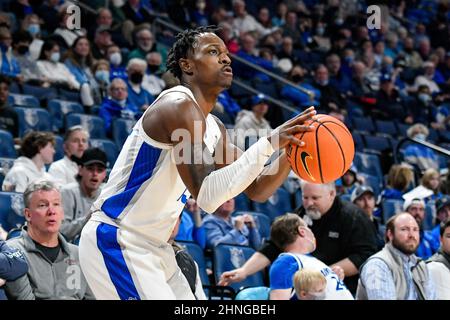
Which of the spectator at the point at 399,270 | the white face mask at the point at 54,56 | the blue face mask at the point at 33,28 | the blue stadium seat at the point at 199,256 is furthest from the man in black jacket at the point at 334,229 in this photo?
the blue face mask at the point at 33,28

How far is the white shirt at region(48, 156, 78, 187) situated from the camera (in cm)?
679

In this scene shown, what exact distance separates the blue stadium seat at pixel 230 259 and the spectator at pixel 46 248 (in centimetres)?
140

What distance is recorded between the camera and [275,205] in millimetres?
8180

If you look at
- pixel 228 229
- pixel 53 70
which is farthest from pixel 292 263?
Answer: pixel 53 70

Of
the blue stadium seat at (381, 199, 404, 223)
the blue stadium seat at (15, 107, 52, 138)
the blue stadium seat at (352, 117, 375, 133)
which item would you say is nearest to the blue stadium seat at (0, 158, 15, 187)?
the blue stadium seat at (15, 107, 52, 138)

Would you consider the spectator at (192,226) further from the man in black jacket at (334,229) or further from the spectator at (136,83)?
the spectator at (136,83)

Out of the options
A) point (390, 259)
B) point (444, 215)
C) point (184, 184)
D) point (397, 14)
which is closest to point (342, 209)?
point (390, 259)

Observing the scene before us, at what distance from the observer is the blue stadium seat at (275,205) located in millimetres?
8133

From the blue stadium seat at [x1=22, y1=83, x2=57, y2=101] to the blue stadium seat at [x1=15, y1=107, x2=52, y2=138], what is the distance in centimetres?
83

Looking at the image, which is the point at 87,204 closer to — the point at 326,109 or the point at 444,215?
the point at 444,215

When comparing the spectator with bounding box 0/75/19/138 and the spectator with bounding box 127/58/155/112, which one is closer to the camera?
the spectator with bounding box 0/75/19/138

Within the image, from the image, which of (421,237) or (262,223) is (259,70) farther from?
(421,237)

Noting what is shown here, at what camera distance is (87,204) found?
20.5 ft

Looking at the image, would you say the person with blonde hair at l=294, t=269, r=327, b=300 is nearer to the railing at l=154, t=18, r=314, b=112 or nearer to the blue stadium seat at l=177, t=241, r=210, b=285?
the blue stadium seat at l=177, t=241, r=210, b=285
